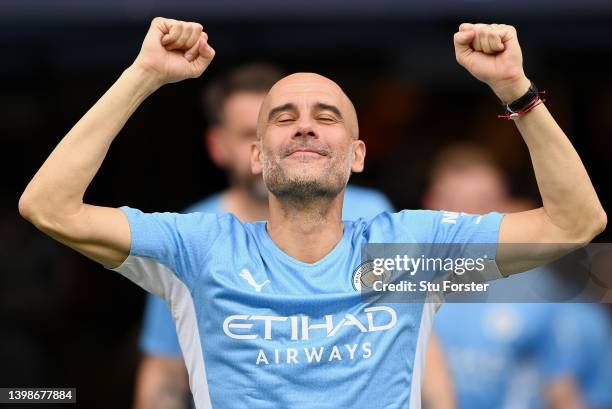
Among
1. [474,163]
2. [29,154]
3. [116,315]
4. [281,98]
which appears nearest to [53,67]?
[29,154]

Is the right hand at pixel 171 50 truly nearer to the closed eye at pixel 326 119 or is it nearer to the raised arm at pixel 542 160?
the closed eye at pixel 326 119

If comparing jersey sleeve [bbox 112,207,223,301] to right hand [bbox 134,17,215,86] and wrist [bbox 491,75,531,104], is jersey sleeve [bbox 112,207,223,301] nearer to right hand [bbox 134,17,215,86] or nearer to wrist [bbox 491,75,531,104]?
right hand [bbox 134,17,215,86]

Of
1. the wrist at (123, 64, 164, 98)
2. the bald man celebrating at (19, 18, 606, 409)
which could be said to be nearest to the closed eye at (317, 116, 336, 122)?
the bald man celebrating at (19, 18, 606, 409)

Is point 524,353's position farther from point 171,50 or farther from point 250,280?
point 171,50

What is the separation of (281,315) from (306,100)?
2.11ft

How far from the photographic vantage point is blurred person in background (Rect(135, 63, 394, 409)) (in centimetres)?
453

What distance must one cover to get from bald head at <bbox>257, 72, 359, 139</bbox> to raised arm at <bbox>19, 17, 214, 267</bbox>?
26 cm

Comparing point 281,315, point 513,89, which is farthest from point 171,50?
point 513,89

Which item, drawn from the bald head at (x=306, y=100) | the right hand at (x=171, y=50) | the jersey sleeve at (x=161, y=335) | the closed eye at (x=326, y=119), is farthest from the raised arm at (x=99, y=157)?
the jersey sleeve at (x=161, y=335)

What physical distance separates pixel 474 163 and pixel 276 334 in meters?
2.17

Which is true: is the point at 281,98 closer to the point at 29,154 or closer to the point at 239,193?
the point at 239,193

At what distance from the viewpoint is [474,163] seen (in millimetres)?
5199

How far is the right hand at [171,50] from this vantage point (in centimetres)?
334

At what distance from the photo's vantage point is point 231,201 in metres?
4.83
